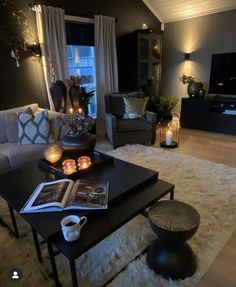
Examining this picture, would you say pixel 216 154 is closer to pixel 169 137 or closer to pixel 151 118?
pixel 169 137

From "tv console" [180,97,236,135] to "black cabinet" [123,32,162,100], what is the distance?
0.88m

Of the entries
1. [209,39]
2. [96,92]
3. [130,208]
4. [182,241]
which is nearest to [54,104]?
[96,92]

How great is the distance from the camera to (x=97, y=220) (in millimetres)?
1295

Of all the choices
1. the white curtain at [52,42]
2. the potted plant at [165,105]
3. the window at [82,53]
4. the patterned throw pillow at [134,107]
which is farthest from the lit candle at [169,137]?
the white curtain at [52,42]

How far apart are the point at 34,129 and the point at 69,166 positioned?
1112mm

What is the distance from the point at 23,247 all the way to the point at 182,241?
114cm

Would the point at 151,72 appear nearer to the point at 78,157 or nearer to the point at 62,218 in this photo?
the point at 78,157

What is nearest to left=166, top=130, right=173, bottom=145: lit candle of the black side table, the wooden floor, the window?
the wooden floor

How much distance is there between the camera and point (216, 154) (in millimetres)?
3221

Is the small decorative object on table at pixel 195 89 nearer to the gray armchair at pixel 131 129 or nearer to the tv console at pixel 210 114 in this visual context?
the tv console at pixel 210 114

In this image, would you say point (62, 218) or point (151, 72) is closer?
point (62, 218)

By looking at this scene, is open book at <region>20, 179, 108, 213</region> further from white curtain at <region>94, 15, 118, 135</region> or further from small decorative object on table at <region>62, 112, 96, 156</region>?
white curtain at <region>94, 15, 118, 135</region>

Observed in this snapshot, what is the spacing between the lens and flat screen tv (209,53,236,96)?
4098mm

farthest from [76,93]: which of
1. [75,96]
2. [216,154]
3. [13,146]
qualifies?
[216,154]
